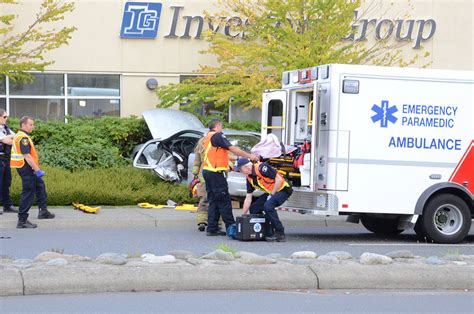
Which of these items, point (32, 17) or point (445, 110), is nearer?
point (445, 110)

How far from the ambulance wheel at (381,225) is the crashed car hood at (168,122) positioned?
→ 6.28 m

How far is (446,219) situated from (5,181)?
25.4ft

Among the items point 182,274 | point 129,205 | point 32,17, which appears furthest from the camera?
point 32,17

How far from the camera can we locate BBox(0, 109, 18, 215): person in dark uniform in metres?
14.8

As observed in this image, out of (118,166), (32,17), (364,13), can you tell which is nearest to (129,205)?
(118,166)

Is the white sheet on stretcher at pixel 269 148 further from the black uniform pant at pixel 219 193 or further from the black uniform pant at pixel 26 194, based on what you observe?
the black uniform pant at pixel 26 194

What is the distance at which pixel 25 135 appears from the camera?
537 inches

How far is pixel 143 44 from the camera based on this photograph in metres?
24.4

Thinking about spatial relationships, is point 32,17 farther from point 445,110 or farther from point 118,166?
point 445,110

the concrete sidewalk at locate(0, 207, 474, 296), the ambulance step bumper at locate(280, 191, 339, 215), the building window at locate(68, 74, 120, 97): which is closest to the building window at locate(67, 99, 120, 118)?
the building window at locate(68, 74, 120, 97)

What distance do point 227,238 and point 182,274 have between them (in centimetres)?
476

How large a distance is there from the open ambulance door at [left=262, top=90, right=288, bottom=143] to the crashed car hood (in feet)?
16.6

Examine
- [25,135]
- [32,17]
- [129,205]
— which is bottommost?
[129,205]

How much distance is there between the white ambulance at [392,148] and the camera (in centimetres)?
1245
